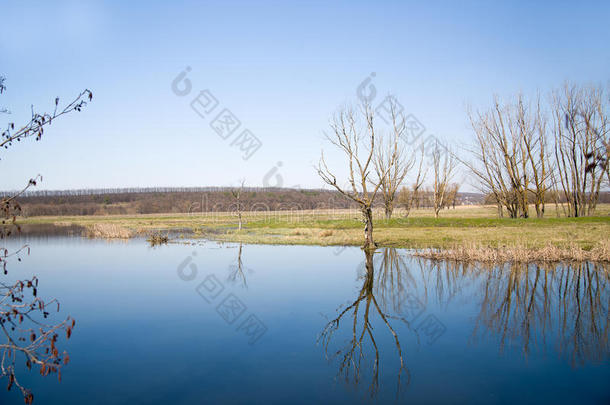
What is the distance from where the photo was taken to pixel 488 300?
12.4 meters

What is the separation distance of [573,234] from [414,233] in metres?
9.06

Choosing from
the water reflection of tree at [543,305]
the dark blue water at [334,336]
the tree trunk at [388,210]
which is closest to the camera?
the dark blue water at [334,336]

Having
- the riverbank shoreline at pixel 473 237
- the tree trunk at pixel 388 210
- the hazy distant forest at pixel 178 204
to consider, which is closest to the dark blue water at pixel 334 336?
the riverbank shoreline at pixel 473 237

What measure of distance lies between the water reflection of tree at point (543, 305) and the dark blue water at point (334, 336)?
1.9 inches

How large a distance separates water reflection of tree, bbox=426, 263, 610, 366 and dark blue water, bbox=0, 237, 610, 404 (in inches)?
1.9

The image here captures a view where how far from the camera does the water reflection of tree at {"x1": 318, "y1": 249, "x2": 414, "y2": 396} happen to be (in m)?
8.00

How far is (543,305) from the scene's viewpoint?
11.6m

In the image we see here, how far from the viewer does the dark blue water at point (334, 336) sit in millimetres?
7164

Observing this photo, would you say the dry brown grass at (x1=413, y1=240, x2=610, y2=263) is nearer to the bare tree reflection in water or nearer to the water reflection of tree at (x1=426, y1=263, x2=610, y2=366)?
the water reflection of tree at (x1=426, y1=263, x2=610, y2=366)

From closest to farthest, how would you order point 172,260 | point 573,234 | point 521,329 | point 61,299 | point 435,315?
point 521,329, point 435,315, point 61,299, point 172,260, point 573,234

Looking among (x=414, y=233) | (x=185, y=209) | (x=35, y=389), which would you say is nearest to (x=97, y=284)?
(x=35, y=389)

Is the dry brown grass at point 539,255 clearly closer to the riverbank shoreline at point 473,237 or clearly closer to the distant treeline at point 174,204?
the riverbank shoreline at point 473,237

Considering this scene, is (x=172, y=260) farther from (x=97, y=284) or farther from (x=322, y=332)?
(x=322, y=332)

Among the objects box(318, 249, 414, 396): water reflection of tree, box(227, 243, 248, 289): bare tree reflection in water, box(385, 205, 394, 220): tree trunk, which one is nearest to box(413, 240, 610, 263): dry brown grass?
box(318, 249, 414, 396): water reflection of tree
